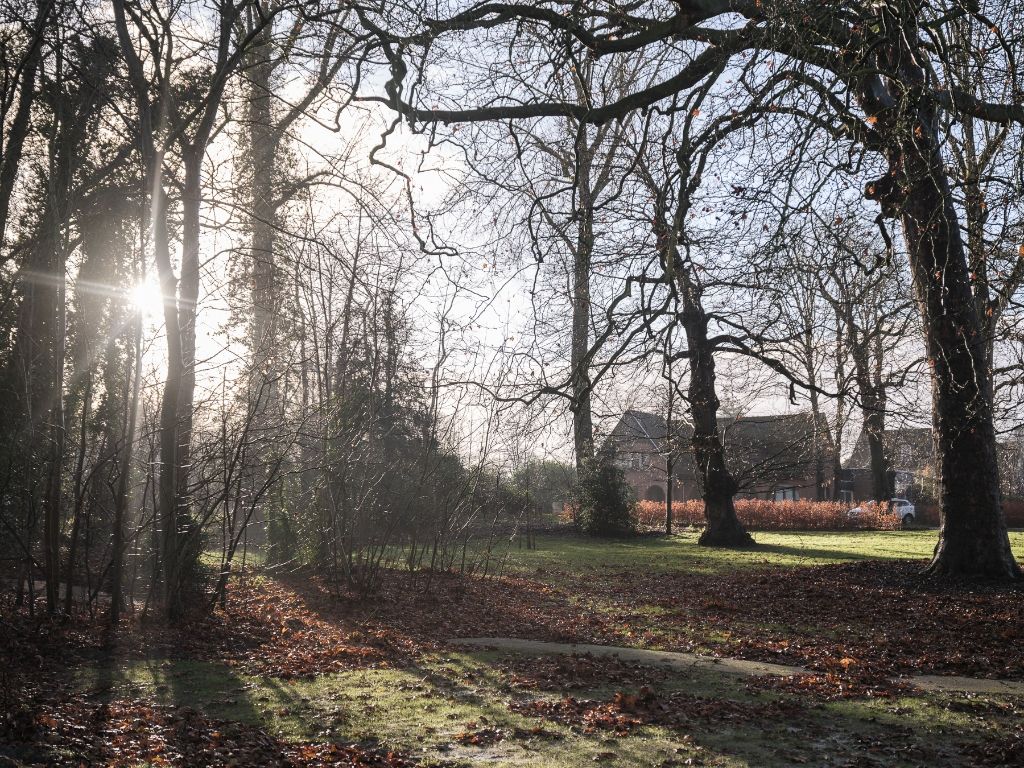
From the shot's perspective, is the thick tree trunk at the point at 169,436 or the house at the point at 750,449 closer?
the thick tree trunk at the point at 169,436

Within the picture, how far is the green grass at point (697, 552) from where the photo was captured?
16.1 meters

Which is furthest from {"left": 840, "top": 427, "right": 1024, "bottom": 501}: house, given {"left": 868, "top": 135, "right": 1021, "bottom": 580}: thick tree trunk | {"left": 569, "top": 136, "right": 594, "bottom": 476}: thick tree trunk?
{"left": 569, "top": 136, "right": 594, "bottom": 476}: thick tree trunk

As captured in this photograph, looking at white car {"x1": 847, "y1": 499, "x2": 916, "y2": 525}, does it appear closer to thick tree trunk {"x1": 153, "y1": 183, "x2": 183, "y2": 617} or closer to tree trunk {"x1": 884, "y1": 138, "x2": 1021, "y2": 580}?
tree trunk {"x1": 884, "y1": 138, "x2": 1021, "y2": 580}

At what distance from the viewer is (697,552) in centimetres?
1877

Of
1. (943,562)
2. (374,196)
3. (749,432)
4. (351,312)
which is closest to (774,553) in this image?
(943,562)

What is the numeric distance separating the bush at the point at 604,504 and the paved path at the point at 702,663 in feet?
50.0

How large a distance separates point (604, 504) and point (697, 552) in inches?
204

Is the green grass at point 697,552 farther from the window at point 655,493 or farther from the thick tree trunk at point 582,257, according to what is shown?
the window at point 655,493

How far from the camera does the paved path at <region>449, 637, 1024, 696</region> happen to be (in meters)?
5.89

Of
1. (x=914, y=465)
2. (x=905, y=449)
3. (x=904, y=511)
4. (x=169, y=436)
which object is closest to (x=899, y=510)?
(x=904, y=511)

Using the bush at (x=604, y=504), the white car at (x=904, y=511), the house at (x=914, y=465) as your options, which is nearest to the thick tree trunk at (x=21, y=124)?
the bush at (x=604, y=504)

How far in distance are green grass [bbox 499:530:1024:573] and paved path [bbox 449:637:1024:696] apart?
7.10m

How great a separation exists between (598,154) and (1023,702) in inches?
248

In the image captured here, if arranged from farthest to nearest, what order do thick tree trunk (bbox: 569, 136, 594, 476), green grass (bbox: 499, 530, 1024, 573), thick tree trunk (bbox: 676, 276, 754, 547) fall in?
thick tree trunk (bbox: 676, 276, 754, 547) → green grass (bbox: 499, 530, 1024, 573) → thick tree trunk (bbox: 569, 136, 594, 476)
